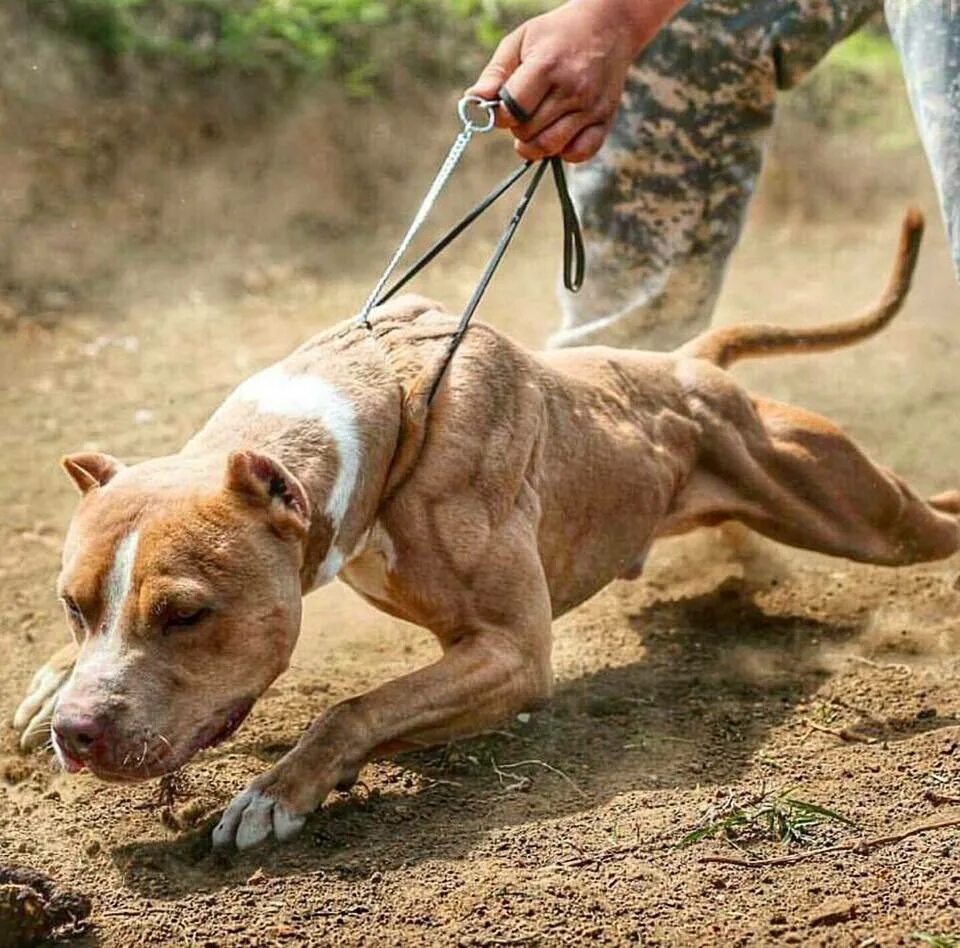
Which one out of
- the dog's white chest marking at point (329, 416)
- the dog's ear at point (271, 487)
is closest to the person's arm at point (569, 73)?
the dog's white chest marking at point (329, 416)

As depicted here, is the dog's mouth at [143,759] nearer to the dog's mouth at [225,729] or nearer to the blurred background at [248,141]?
the dog's mouth at [225,729]

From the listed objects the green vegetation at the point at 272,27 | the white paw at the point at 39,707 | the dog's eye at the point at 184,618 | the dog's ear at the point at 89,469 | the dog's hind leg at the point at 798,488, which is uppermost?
the green vegetation at the point at 272,27

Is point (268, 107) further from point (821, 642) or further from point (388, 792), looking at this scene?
point (388, 792)

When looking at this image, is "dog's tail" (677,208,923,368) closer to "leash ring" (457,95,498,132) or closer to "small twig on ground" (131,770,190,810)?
"leash ring" (457,95,498,132)

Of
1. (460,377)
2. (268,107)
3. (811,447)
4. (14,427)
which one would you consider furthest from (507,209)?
(460,377)

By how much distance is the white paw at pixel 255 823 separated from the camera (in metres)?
3.62

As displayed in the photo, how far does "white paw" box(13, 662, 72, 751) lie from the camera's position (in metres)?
4.29

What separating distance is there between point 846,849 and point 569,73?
209 cm

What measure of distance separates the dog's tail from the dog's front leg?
1488 mm

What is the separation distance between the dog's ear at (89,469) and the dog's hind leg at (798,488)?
6.15ft

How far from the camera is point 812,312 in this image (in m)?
9.09

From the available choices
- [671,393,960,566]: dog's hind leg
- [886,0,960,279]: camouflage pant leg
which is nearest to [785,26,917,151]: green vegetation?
[671,393,960,566]: dog's hind leg

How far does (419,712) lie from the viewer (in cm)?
391

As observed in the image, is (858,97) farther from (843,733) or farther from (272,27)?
(843,733)
